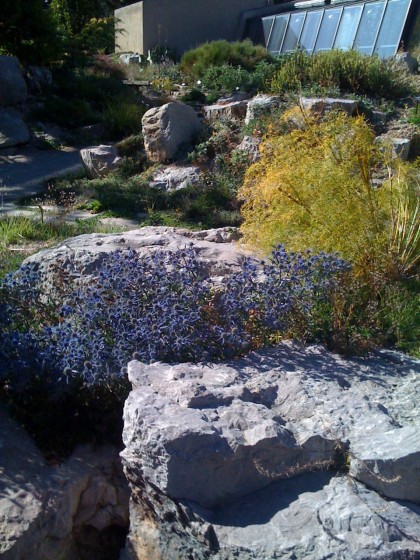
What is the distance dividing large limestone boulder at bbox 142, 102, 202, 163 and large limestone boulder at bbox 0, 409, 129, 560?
275 inches

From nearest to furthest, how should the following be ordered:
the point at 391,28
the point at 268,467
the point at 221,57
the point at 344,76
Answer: the point at 268,467 < the point at 344,76 < the point at 391,28 < the point at 221,57

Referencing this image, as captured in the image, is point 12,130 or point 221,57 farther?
point 221,57

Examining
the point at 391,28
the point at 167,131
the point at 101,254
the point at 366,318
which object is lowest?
the point at 167,131

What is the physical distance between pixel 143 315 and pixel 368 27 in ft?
51.1

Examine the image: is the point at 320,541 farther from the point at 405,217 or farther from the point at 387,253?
the point at 405,217

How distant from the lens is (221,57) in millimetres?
16781

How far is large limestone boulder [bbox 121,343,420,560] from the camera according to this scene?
2521 millimetres

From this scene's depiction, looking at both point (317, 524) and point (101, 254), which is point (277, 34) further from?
point (317, 524)

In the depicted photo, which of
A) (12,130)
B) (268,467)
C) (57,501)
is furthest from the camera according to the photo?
(12,130)

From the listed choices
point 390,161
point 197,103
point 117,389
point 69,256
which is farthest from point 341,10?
point 117,389

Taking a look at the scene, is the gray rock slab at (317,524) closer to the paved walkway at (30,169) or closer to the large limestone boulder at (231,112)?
the paved walkway at (30,169)

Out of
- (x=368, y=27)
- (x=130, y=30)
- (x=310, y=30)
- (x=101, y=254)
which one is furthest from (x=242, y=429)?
(x=130, y=30)

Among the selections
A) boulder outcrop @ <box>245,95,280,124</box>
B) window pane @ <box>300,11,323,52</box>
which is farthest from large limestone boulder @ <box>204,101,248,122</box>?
window pane @ <box>300,11,323,52</box>

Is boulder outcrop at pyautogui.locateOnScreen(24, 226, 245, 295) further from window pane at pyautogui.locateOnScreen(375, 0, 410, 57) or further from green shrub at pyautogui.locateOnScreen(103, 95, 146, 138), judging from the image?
window pane at pyautogui.locateOnScreen(375, 0, 410, 57)
